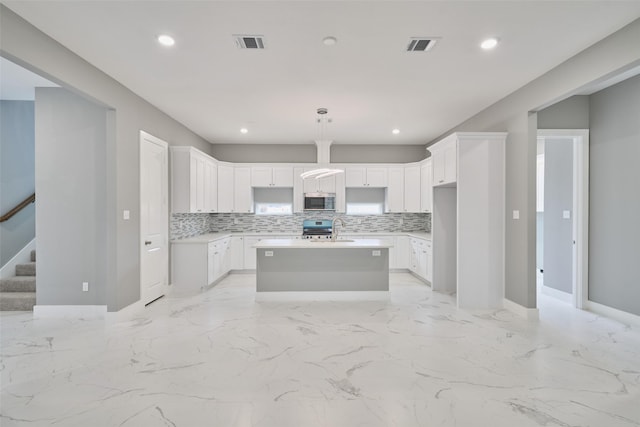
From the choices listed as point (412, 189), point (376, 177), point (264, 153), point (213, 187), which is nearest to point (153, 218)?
point (213, 187)

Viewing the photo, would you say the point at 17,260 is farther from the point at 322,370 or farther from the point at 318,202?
the point at 318,202

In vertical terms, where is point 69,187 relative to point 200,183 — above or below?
below

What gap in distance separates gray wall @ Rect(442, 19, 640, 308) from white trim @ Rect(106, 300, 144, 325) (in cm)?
496

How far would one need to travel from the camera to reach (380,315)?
4062mm

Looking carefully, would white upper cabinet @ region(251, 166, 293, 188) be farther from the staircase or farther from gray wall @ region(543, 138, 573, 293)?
gray wall @ region(543, 138, 573, 293)

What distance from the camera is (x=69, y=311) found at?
3963 mm

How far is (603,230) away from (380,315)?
122 inches

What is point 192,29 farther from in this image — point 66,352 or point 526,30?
point 66,352

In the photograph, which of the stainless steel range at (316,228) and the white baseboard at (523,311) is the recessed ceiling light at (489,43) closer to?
the white baseboard at (523,311)

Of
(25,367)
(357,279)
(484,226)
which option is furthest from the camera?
(357,279)

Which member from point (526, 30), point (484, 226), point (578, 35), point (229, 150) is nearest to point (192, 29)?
point (526, 30)

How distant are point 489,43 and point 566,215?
3146 millimetres

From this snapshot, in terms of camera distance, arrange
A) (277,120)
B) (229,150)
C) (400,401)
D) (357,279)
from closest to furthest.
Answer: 1. (400,401)
2. (357,279)
3. (277,120)
4. (229,150)

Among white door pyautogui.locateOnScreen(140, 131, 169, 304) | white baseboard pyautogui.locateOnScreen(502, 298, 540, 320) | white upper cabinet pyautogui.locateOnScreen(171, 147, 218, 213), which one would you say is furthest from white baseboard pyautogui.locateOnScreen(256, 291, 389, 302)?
white upper cabinet pyautogui.locateOnScreen(171, 147, 218, 213)
